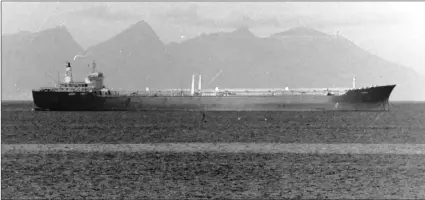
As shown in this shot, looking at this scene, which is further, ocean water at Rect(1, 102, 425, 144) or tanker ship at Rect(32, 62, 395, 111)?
tanker ship at Rect(32, 62, 395, 111)

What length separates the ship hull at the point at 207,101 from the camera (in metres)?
106

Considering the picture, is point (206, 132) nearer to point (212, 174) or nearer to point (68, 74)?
point (212, 174)

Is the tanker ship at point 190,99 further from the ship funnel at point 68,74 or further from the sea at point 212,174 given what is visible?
the sea at point 212,174

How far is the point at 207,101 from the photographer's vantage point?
108m

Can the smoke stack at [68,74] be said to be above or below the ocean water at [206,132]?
above

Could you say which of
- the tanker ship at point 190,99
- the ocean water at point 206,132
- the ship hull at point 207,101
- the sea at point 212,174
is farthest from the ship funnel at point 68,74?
the sea at point 212,174

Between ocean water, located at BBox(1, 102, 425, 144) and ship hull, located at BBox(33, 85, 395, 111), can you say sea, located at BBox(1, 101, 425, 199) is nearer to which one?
ocean water, located at BBox(1, 102, 425, 144)

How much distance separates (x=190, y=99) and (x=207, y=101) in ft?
11.0

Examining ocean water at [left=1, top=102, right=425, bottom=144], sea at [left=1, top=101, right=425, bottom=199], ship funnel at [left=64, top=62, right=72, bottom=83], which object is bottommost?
ocean water at [left=1, top=102, right=425, bottom=144]

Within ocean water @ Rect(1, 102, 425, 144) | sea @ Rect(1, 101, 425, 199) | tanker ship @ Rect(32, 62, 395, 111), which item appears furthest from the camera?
tanker ship @ Rect(32, 62, 395, 111)

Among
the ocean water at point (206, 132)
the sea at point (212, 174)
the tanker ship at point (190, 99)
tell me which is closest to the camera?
the sea at point (212, 174)

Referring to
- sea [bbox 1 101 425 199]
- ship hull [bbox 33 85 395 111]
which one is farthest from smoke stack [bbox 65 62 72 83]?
sea [bbox 1 101 425 199]

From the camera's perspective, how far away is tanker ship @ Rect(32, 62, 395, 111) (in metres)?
106

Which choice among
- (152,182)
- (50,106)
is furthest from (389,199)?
(50,106)
